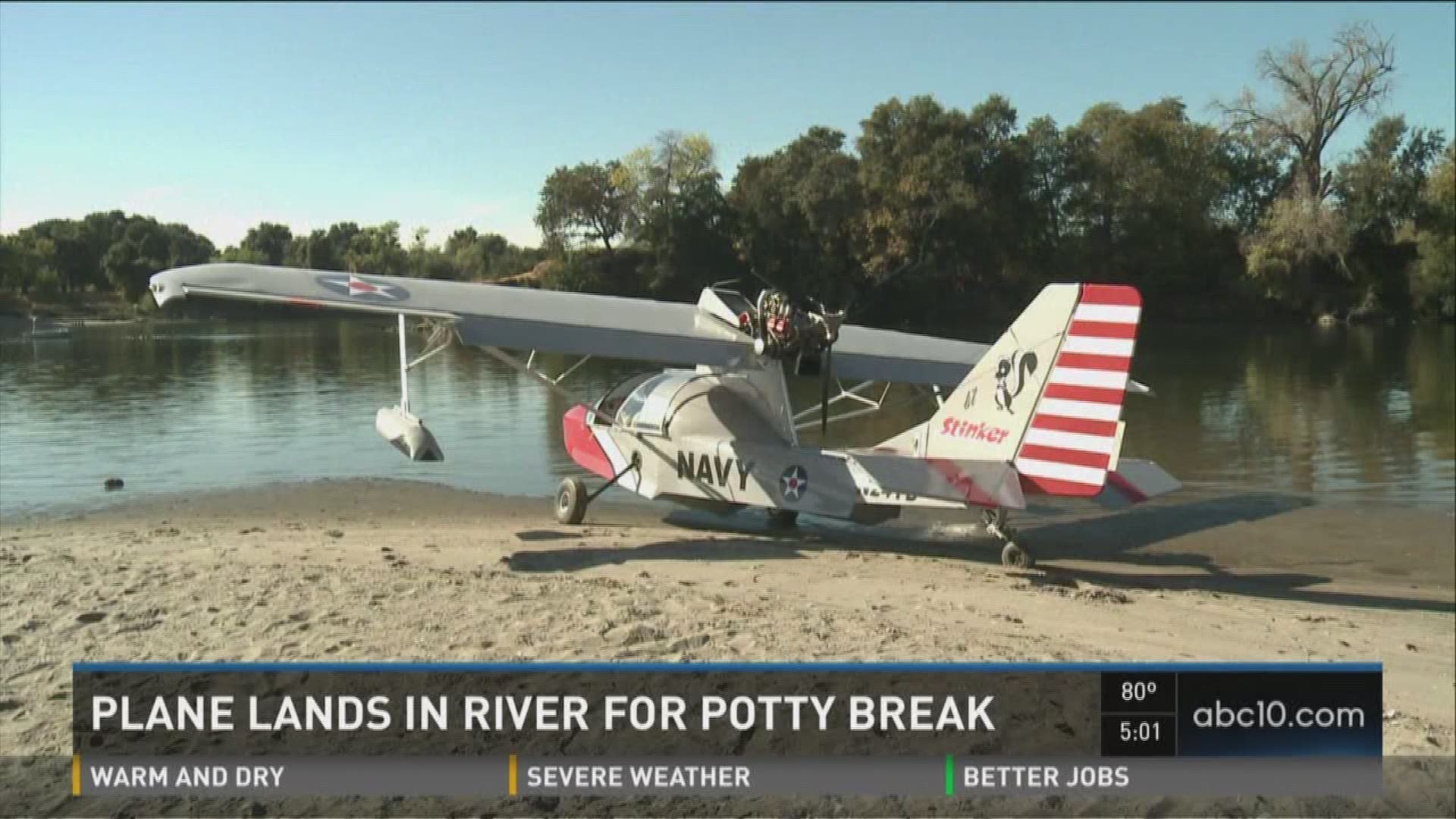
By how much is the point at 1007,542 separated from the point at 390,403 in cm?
1537

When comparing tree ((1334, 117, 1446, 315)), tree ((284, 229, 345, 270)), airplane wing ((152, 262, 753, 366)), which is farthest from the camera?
tree ((1334, 117, 1446, 315))

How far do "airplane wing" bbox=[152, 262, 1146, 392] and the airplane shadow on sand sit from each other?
6.39 feet

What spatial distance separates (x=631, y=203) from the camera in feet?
55.0

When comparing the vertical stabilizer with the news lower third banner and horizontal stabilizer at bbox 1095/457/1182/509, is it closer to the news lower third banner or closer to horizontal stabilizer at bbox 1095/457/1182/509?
horizontal stabilizer at bbox 1095/457/1182/509

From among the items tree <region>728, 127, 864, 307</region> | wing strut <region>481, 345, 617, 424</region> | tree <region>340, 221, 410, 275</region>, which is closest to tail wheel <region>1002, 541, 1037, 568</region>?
wing strut <region>481, 345, 617, 424</region>

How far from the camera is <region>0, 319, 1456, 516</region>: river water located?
12883 millimetres

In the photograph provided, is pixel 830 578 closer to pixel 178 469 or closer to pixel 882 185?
pixel 178 469

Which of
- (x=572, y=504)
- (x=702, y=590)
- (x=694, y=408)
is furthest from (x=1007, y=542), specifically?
(x=572, y=504)

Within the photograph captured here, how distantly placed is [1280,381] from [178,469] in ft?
85.6

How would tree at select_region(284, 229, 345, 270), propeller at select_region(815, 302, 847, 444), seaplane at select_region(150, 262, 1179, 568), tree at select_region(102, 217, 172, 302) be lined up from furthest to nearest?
tree at select_region(284, 229, 345, 270) → tree at select_region(102, 217, 172, 302) → propeller at select_region(815, 302, 847, 444) → seaplane at select_region(150, 262, 1179, 568)

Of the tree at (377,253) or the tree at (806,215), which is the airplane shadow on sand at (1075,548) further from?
the tree at (806,215)

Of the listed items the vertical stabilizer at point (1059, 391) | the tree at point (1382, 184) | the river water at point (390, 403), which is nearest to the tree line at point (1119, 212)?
the tree at point (1382, 184)

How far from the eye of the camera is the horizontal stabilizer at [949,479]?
29.1 feet

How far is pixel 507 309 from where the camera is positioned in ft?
34.7
